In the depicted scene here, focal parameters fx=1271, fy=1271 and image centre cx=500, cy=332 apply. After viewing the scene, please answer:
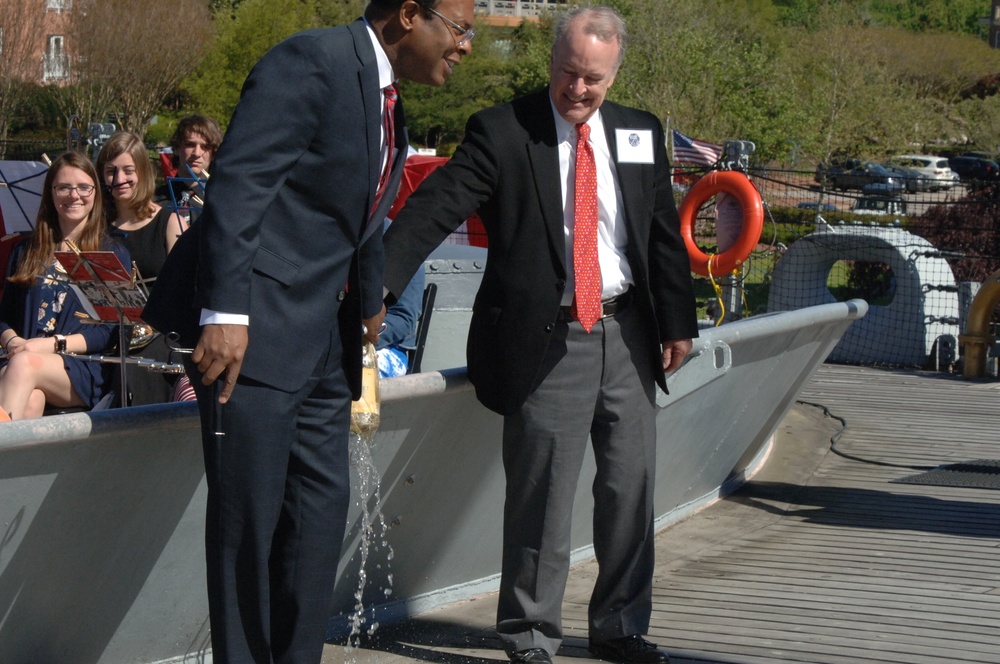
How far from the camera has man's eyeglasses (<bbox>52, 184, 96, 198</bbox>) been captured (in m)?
5.18

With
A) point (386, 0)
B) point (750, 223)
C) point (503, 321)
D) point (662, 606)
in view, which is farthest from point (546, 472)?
point (750, 223)

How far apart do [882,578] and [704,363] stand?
107 cm

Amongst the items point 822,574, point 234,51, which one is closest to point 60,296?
point 822,574

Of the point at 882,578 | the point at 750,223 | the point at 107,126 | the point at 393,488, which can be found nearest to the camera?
the point at 393,488

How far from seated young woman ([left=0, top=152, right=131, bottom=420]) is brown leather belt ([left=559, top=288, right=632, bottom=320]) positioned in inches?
80.7

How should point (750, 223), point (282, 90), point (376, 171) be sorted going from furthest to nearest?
point (750, 223) < point (376, 171) < point (282, 90)

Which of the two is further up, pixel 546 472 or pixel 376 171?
pixel 376 171

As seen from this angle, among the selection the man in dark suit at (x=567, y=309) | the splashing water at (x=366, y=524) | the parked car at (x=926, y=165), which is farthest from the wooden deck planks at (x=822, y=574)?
the parked car at (x=926, y=165)

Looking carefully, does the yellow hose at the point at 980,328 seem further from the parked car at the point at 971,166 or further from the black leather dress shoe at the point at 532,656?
the parked car at the point at 971,166

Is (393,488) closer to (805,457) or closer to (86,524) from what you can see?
(86,524)

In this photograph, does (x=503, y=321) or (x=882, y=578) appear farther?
(x=882, y=578)

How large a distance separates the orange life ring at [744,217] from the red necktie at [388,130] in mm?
3406

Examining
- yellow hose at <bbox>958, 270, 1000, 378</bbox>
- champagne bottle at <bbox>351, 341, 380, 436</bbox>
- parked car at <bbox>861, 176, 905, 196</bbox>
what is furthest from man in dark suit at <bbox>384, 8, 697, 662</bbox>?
parked car at <bbox>861, 176, 905, 196</bbox>

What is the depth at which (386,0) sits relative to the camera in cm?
296
